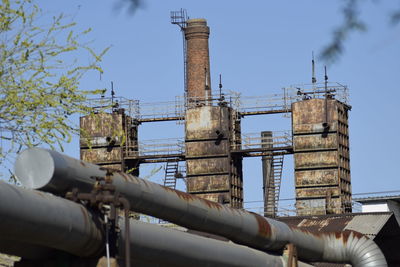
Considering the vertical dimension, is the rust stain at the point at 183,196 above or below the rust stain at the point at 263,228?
above

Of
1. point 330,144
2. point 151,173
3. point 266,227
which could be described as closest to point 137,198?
point 266,227

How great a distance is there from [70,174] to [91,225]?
0.75m

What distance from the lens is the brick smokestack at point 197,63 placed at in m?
60.8

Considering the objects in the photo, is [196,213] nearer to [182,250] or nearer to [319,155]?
[182,250]

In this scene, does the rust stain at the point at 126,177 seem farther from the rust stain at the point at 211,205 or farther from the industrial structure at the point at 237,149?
the industrial structure at the point at 237,149

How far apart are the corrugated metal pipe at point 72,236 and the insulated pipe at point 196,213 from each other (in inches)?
14.9

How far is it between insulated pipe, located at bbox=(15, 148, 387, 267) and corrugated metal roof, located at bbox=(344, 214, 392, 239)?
5.87 m

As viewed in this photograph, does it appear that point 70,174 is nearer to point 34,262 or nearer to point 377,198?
point 34,262

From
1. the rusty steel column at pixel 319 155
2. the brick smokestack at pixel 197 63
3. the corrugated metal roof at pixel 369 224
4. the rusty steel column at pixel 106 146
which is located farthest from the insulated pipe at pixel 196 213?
the brick smokestack at pixel 197 63

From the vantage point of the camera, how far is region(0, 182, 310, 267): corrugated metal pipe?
12.6 metres

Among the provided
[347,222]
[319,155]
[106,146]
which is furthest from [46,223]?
[106,146]

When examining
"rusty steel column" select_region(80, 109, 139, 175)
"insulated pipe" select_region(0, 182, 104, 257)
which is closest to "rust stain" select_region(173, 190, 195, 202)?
"insulated pipe" select_region(0, 182, 104, 257)

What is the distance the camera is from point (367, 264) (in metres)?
21.0

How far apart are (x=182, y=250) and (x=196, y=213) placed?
1.10 m
